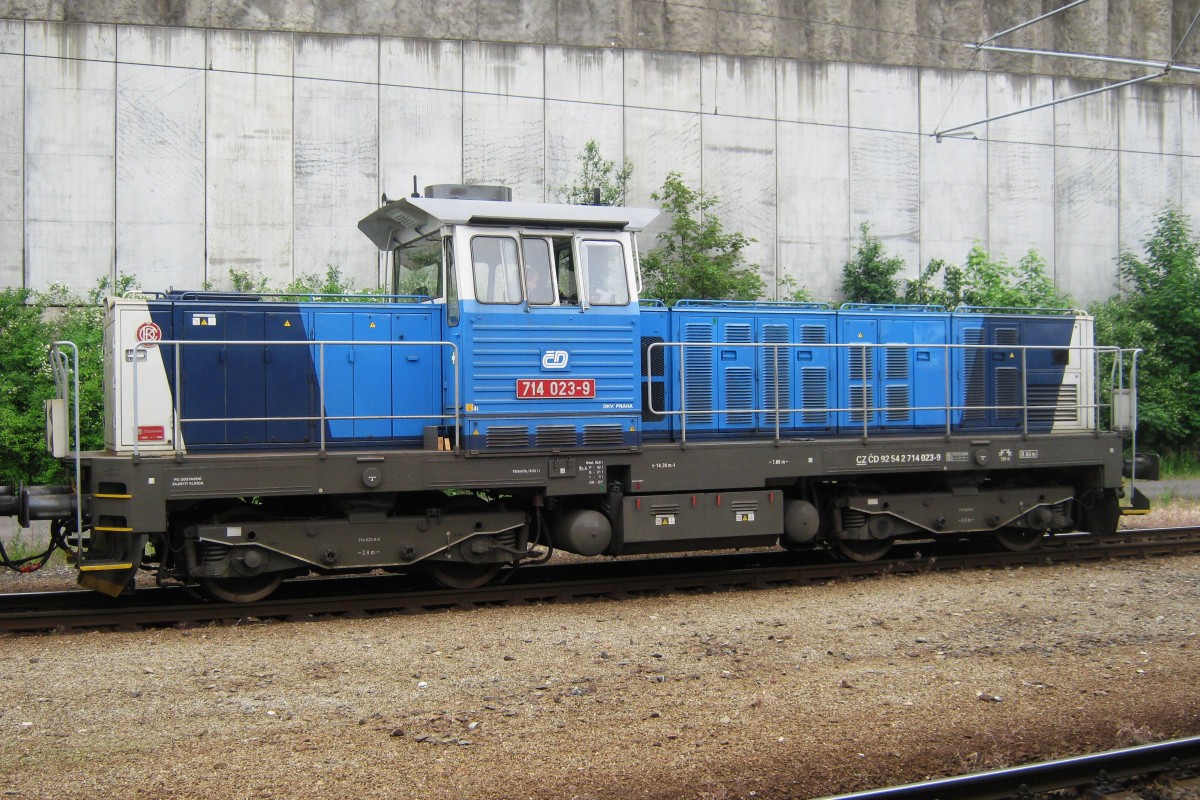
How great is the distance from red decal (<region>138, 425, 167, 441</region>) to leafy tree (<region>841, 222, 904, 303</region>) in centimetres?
1552

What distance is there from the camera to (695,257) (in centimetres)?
2038

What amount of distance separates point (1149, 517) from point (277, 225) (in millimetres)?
15417

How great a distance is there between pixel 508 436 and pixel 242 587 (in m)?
2.63

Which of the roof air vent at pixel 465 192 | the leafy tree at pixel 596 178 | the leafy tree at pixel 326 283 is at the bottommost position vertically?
the roof air vent at pixel 465 192

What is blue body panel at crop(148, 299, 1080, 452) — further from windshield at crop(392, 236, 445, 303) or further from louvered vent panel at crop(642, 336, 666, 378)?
windshield at crop(392, 236, 445, 303)

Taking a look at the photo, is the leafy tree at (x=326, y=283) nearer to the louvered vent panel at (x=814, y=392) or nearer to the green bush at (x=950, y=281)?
the louvered vent panel at (x=814, y=392)

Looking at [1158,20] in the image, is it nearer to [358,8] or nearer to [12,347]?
[358,8]

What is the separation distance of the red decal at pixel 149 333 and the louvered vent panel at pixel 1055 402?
9296 millimetres

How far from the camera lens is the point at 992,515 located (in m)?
11.1

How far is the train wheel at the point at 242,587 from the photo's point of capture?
28.7ft

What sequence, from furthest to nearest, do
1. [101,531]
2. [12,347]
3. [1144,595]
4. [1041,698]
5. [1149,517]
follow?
1. [12,347]
2. [1149,517]
3. [1144,595]
4. [101,531]
5. [1041,698]

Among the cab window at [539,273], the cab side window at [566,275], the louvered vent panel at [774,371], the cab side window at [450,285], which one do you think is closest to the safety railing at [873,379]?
the louvered vent panel at [774,371]

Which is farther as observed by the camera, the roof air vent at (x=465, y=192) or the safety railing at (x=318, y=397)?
the roof air vent at (x=465, y=192)

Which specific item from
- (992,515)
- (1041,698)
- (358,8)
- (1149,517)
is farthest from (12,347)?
(1149,517)
